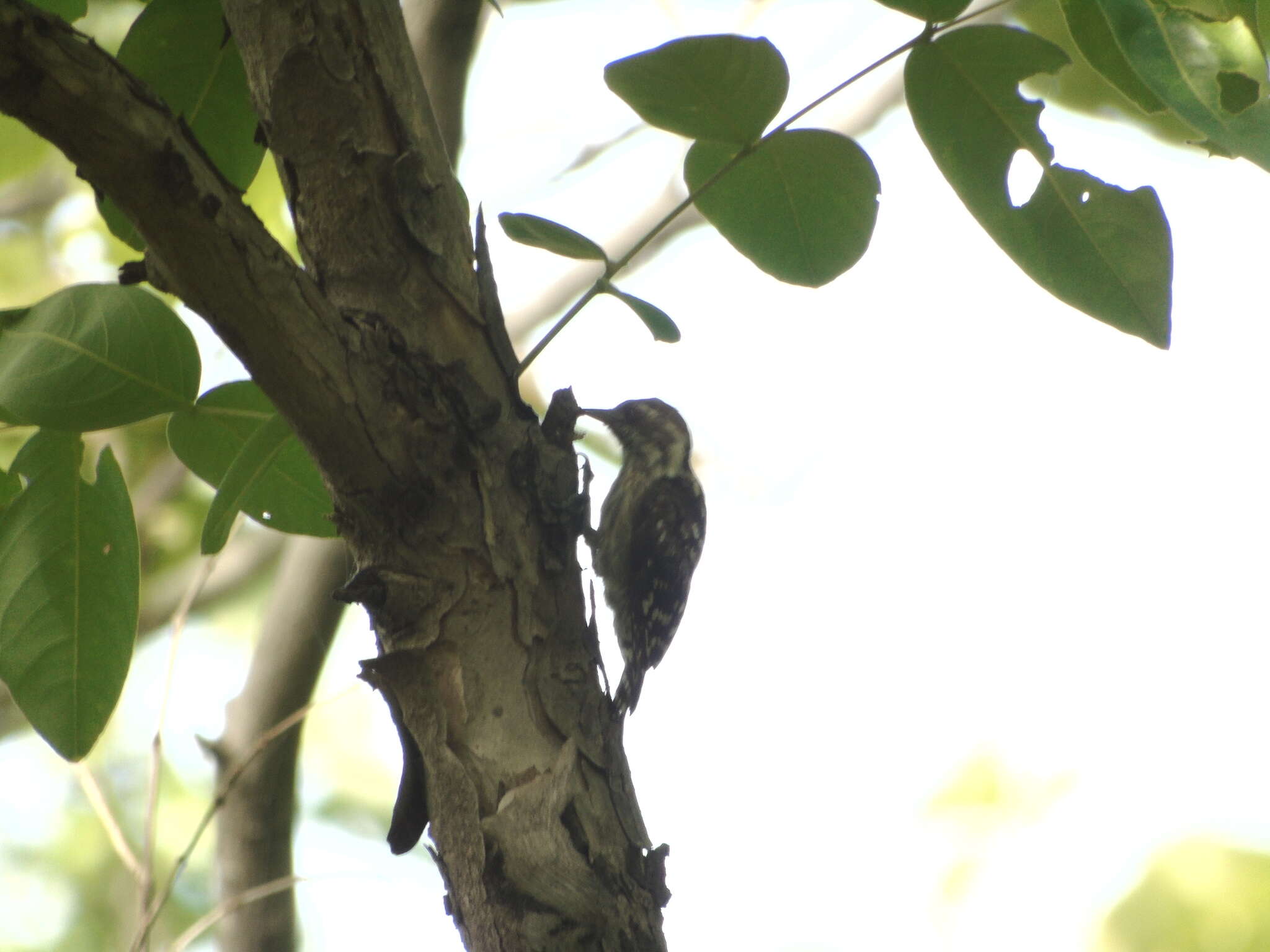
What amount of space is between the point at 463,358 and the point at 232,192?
48 centimetres

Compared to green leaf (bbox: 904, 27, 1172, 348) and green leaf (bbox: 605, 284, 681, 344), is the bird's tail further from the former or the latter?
green leaf (bbox: 904, 27, 1172, 348)

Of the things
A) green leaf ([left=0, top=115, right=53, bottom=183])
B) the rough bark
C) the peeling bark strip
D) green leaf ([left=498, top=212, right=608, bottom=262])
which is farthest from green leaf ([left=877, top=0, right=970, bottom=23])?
green leaf ([left=0, top=115, right=53, bottom=183])

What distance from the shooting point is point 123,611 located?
2.02 meters

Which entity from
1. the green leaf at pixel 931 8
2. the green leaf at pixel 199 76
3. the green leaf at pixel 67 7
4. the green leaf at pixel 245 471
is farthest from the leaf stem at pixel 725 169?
the green leaf at pixel 67 7

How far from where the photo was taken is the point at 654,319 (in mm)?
2078

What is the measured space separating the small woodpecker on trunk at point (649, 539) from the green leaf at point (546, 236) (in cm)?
184

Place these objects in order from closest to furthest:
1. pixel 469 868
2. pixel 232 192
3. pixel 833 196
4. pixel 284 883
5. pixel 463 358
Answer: pixel 232 192
pixel 469 868
pixel 463 358
pixel 833 196
pixel 284 883

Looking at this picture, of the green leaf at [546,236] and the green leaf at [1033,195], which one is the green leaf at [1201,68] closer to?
the green leaf at [1033,195]

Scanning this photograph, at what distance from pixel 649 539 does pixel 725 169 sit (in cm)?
219

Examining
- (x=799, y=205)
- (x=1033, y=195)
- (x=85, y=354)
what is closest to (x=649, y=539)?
(x=799, y=205)

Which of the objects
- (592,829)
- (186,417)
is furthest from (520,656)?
(186,417)

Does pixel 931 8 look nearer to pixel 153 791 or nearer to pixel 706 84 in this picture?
pixel 706 84

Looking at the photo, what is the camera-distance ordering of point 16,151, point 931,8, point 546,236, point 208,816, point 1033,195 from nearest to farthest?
point 931,8
point 1033,195
point 546,236
point 208,816
point 16,151

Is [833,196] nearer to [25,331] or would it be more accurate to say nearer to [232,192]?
[232,192]
